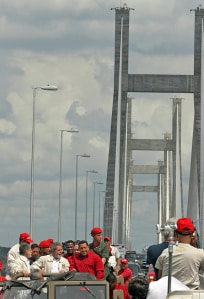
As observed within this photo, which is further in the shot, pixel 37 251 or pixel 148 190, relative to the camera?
pixel 148 190

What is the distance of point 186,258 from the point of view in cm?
911

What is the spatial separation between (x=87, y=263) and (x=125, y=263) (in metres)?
6.60

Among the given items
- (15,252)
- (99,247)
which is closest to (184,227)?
(99,247)

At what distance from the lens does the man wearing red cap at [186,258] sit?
9.04 metres

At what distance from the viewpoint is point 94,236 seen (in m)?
15.9

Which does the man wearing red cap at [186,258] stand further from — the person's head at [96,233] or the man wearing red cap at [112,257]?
the man wearing red cap at [112,257]

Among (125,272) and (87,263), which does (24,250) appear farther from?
(125,272)

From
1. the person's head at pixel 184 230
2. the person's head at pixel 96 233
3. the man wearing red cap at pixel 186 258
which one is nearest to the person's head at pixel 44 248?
the person's head at pixel 96 233

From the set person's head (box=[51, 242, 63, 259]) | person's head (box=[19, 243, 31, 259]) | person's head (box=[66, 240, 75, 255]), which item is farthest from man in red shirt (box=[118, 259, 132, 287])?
person's head (box=[19, 243, 31, 259])

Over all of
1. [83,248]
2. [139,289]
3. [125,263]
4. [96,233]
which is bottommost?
[125,263]

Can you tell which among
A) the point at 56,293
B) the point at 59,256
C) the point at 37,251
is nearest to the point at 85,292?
the point at 56,293

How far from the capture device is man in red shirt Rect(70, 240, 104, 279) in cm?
1420

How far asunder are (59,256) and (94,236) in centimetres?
73

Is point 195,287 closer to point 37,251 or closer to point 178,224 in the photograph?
point 178,224
